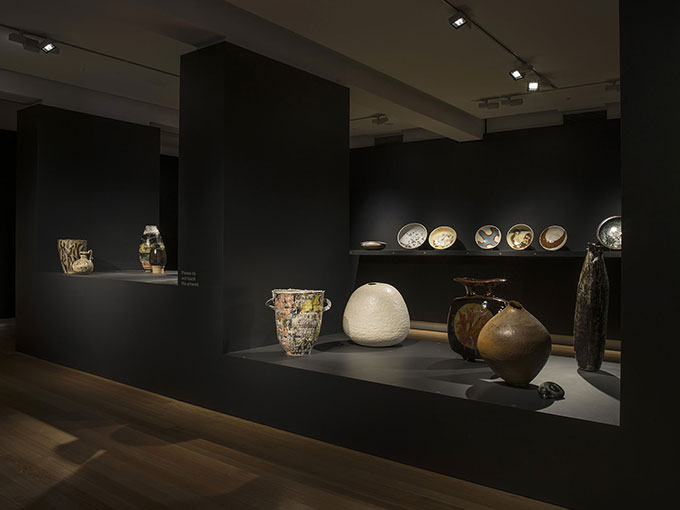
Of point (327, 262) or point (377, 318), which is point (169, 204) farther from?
point (377, 318)

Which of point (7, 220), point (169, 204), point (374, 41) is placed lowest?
point (7, 220)

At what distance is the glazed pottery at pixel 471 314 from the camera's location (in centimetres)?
296

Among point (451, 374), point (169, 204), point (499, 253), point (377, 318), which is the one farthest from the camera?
point (169, 204)

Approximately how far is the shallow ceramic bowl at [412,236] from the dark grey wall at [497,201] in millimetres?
128

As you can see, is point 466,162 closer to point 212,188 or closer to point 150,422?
point 212,188

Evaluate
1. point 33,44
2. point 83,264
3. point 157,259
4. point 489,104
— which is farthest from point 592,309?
point 83,264

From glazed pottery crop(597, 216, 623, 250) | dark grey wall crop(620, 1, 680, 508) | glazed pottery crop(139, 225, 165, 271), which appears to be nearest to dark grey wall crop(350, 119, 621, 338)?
glazed pottery crop(597, 216, 623, 250)

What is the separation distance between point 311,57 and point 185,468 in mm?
2804

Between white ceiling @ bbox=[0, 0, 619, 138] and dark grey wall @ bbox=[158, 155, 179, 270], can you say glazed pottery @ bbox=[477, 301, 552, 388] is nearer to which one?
white ceiling @ bbox=[0, 0, 619, 138]

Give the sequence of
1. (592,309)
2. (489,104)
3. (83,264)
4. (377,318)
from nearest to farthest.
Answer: (592,309) → (377,318) → (83,264) → (489,104)

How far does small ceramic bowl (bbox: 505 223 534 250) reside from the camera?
610 cm

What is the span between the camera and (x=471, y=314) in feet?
9.82

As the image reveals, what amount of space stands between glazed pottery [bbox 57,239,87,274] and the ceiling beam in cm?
249

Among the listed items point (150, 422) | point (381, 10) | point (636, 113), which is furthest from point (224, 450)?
point (381, 10)
